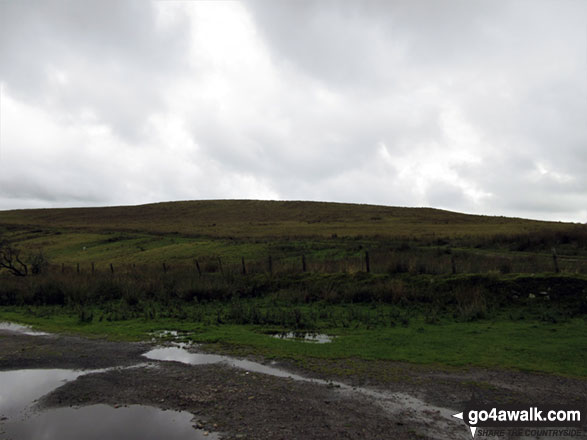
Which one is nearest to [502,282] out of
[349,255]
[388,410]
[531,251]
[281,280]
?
[281,280]

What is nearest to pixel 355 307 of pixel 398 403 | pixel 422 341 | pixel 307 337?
pixel 307 337

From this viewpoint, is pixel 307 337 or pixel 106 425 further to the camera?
pixel 307 337

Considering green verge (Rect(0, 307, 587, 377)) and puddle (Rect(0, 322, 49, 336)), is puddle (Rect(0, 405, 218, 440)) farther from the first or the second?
puddle (Rect(0, 322, 49, 336))

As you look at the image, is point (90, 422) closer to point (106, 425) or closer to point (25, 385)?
point (106, 425)

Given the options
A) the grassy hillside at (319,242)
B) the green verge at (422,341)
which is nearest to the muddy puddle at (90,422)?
the green verge at (422,341)

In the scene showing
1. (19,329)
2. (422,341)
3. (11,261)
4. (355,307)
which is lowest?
(19,329)

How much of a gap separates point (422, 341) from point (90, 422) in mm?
8792

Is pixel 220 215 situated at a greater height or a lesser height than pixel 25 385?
greater

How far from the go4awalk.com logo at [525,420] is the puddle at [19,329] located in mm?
13867

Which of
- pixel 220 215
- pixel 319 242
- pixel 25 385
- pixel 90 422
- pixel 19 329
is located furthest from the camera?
pixel 220 215

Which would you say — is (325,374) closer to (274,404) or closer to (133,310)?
(274,404)

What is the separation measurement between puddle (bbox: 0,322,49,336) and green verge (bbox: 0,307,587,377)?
1.37ft

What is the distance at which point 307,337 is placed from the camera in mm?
13344

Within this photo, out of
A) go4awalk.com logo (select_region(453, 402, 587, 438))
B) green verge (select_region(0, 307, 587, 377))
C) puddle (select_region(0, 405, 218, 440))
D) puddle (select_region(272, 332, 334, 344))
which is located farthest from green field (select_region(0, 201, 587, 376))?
puddle (select_region(0, 405, 218, 440))
